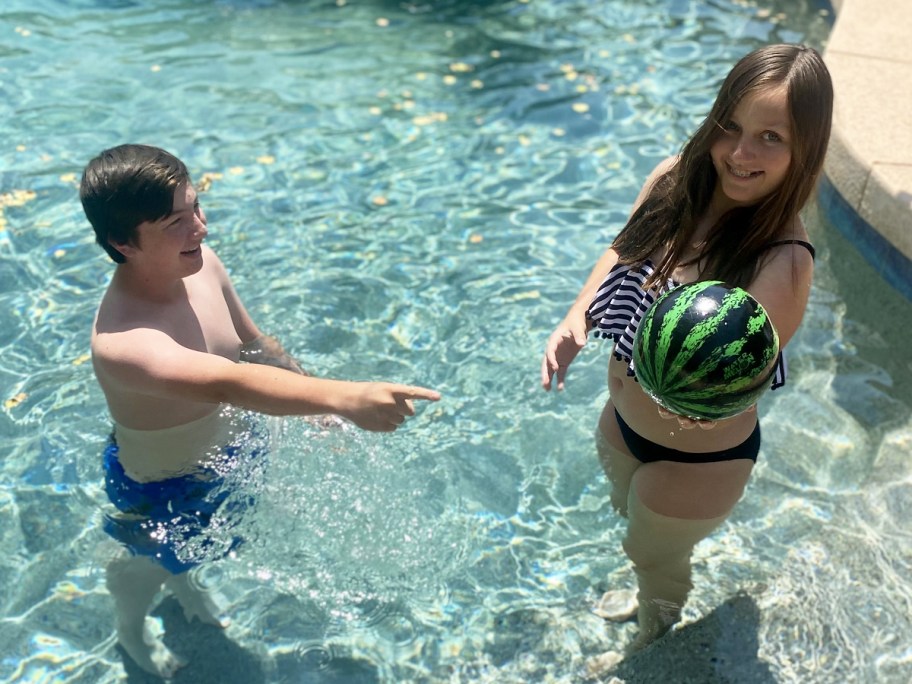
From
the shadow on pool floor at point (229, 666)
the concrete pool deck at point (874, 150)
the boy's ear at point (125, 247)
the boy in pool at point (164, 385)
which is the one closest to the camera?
the boy in pool at point (164, 385)

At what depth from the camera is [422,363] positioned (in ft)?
19.1

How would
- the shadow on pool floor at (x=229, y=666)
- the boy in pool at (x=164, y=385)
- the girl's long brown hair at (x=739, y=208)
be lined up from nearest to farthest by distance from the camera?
the girl's long brown hair at (x=739, y=208)
the boy in pool at (x=164, y=385)
the shadow on pool floor at (x=229, y=666)

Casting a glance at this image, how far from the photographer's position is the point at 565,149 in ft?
26.2

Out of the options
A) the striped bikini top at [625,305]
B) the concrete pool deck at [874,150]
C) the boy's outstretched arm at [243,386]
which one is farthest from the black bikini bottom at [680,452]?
the concrete pool deck at [874,150]

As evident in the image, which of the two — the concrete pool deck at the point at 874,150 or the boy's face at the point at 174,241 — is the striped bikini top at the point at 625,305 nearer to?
the boy's face at the point at 174,241

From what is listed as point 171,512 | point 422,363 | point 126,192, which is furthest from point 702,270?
point 422,363

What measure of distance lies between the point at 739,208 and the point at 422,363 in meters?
2.78

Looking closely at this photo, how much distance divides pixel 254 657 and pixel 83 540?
3.69ft

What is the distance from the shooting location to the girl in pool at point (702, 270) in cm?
313

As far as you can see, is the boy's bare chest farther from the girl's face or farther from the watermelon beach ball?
the girl's face

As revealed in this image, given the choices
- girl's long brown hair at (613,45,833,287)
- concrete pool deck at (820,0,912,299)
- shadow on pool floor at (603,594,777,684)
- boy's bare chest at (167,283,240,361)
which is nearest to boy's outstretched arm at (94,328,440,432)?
boy's bare chest at (167,283,240,361)

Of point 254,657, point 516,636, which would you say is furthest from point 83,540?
point 516,636

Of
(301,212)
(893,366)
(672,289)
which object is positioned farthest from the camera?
(301,212)

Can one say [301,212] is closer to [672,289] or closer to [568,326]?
[568,326]
